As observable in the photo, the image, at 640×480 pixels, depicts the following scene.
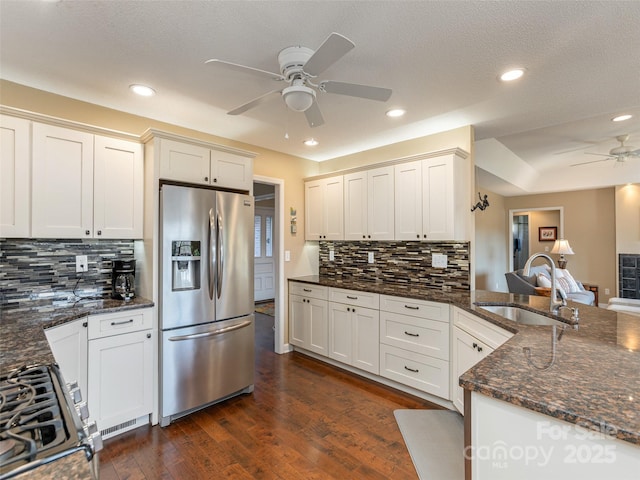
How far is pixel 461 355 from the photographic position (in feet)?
8.30

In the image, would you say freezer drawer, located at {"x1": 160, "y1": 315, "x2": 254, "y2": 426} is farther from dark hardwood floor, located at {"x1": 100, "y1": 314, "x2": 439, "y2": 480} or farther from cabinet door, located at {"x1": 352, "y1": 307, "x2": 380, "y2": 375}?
cabinet door, located at {"x1": 352, "y1": 307, "x2": 380, "y2": 375}

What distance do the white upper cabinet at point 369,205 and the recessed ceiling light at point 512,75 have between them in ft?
4.47

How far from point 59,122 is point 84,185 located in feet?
1.52

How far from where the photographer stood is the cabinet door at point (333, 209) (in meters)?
3.97

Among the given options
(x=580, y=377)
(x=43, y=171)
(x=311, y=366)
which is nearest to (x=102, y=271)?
(x=43, y=171)

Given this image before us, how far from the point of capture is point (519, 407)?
1.01m

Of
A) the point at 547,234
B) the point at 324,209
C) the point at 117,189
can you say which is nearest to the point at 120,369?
the point at 117,189

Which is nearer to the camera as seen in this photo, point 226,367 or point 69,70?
point 69,70

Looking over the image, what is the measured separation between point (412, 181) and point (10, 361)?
3.17m

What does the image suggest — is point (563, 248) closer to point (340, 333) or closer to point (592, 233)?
point (592, 233)

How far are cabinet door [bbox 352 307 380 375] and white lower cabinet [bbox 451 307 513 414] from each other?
2.50 ft

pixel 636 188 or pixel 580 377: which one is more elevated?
pixel 636 188

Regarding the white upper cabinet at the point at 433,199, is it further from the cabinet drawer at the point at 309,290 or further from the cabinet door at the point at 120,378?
the cabinet door at the point at 120,378

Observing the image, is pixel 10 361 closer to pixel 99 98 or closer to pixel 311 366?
pixel 99 98
